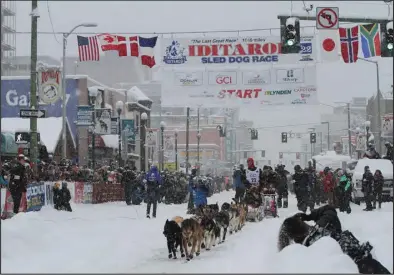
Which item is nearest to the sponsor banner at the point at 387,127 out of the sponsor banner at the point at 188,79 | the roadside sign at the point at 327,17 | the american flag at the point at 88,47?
the sponsor banner at the point at 188,79

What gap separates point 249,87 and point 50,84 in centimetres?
902

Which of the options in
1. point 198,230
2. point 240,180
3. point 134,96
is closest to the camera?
point 198,230

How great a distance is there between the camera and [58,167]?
27094 millimetres

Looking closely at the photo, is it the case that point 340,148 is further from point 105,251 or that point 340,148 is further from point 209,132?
point 105,251

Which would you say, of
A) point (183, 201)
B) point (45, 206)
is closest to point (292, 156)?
point (183, 201)

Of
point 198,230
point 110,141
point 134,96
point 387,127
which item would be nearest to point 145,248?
point 198,230

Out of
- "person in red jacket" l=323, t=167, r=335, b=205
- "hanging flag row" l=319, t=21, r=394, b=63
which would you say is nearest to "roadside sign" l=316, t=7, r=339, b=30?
"hanging flag row" l=319, t=21, r=394, b=63

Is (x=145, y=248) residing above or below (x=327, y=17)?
below

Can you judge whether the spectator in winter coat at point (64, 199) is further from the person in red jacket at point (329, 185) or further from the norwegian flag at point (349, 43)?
the norwegian flag at point (349, 43)

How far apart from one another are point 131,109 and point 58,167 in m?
35.9

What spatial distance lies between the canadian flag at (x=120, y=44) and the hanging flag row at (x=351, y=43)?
8150 mm

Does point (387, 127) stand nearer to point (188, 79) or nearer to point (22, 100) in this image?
point (188, 79)

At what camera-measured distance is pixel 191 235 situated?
1250cm

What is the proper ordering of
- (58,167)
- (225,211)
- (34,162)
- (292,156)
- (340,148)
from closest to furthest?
(225,211), (34,162), (58,167), (340,148), (292,156)
